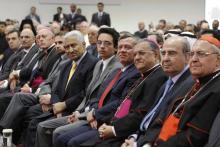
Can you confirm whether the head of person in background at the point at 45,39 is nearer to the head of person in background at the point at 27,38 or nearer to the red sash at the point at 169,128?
the head of person in background at the point at 27,38

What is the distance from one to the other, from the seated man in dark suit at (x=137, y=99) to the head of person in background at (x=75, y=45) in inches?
48.1

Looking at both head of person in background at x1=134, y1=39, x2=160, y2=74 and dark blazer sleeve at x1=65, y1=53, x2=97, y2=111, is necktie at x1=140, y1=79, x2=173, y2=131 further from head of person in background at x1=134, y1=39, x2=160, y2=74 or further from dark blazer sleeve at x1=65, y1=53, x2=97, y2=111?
dark blazer sleeve at x1=65, y1=53, x2=97, y2=111

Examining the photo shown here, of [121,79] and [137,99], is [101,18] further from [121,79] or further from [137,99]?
[137,99]

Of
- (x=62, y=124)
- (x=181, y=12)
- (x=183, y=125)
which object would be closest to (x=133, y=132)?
(x=183, y=125)

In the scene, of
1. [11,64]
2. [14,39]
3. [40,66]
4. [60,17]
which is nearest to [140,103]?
[40,66]

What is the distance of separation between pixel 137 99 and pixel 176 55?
59cm

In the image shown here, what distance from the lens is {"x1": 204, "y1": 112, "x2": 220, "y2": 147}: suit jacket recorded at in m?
2.88

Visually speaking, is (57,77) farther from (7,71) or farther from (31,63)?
(7,71)

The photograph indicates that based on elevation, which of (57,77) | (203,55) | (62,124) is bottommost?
(62,124)

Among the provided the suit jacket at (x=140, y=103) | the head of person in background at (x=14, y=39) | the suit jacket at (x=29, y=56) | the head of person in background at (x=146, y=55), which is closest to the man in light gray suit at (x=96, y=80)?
the head of person in background at (x=146, y=55)

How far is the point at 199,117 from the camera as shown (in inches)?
121

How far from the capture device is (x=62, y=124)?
5023 mm

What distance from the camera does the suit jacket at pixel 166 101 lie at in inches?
138

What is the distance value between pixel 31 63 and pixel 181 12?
13.1 meters
